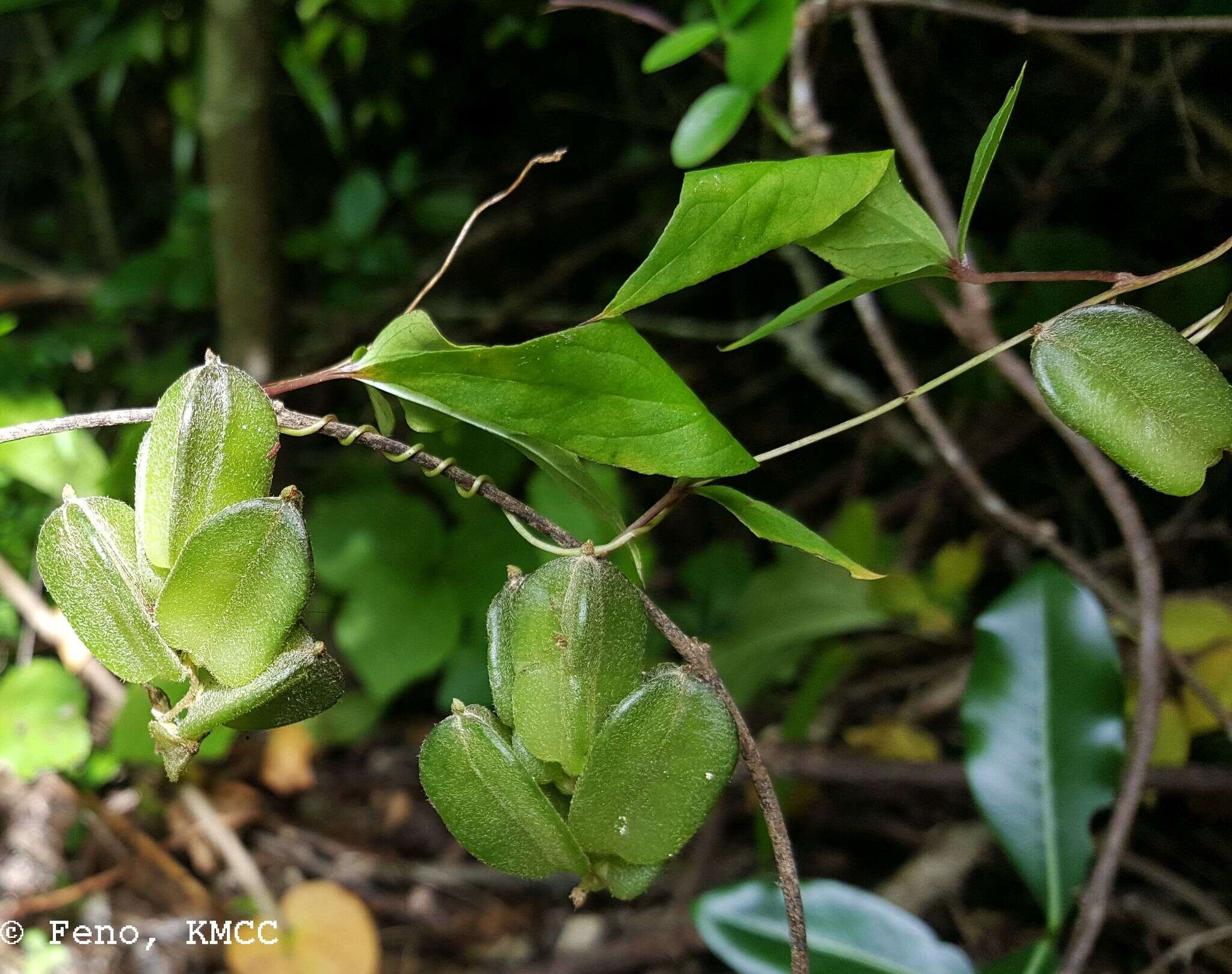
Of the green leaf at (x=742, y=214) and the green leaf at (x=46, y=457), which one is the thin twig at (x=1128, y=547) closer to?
the green leaf at (x=742, y=214)

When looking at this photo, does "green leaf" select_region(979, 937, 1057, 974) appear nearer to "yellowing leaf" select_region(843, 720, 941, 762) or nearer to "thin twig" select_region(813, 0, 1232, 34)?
"yellowing leaf" select_region(843, 720, 941, 762)

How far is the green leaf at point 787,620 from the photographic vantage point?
1.19 metres

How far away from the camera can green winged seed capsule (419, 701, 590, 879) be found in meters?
0.43

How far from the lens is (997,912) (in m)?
1.06

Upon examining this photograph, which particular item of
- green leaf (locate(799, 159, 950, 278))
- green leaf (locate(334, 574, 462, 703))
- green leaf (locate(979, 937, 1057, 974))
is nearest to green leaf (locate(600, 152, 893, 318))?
green leaf (locate(799, 159, 950, 278))

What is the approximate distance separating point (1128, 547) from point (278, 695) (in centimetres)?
70

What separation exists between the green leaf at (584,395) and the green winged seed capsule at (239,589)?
89mm

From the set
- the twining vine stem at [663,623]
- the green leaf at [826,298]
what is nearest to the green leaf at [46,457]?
the twining vine stem at [663,623]

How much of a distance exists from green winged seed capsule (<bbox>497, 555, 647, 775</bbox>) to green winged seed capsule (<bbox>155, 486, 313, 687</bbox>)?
0.10m

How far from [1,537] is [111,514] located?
2.62 ft

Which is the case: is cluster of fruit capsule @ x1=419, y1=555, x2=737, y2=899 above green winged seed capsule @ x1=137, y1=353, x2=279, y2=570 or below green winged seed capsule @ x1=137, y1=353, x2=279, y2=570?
below

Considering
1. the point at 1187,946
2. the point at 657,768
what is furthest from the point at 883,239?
the point at 1187,946

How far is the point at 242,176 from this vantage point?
111 centimetres

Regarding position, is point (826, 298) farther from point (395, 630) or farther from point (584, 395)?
point (395, 630)
